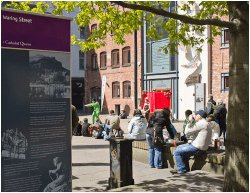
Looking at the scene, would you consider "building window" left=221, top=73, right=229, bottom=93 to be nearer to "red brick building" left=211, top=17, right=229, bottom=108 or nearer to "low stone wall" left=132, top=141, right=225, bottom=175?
"red brick building" left=211, top=17, right=229, bottom=108

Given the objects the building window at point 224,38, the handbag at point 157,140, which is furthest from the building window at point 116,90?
the handbag at point 157,140

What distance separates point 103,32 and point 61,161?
23.0 feet

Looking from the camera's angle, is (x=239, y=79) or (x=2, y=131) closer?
(x=2, y=131)

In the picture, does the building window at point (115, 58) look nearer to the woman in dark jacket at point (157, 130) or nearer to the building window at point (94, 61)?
the building window at point (94, 61)

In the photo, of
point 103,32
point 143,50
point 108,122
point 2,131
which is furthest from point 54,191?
point 143,50

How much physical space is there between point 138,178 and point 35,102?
12.0 ft

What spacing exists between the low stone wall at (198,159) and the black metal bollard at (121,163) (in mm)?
1836

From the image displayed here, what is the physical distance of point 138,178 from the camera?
23.2 feet

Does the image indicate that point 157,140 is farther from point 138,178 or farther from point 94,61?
point 94,61

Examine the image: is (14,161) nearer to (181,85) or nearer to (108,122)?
(108,122)

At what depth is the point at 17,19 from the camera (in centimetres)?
403

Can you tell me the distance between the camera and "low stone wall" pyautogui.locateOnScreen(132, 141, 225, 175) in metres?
6.74

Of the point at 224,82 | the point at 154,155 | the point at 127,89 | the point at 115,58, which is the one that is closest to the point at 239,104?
the point at 154,155

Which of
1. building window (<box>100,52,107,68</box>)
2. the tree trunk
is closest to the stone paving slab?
the tree trunk
